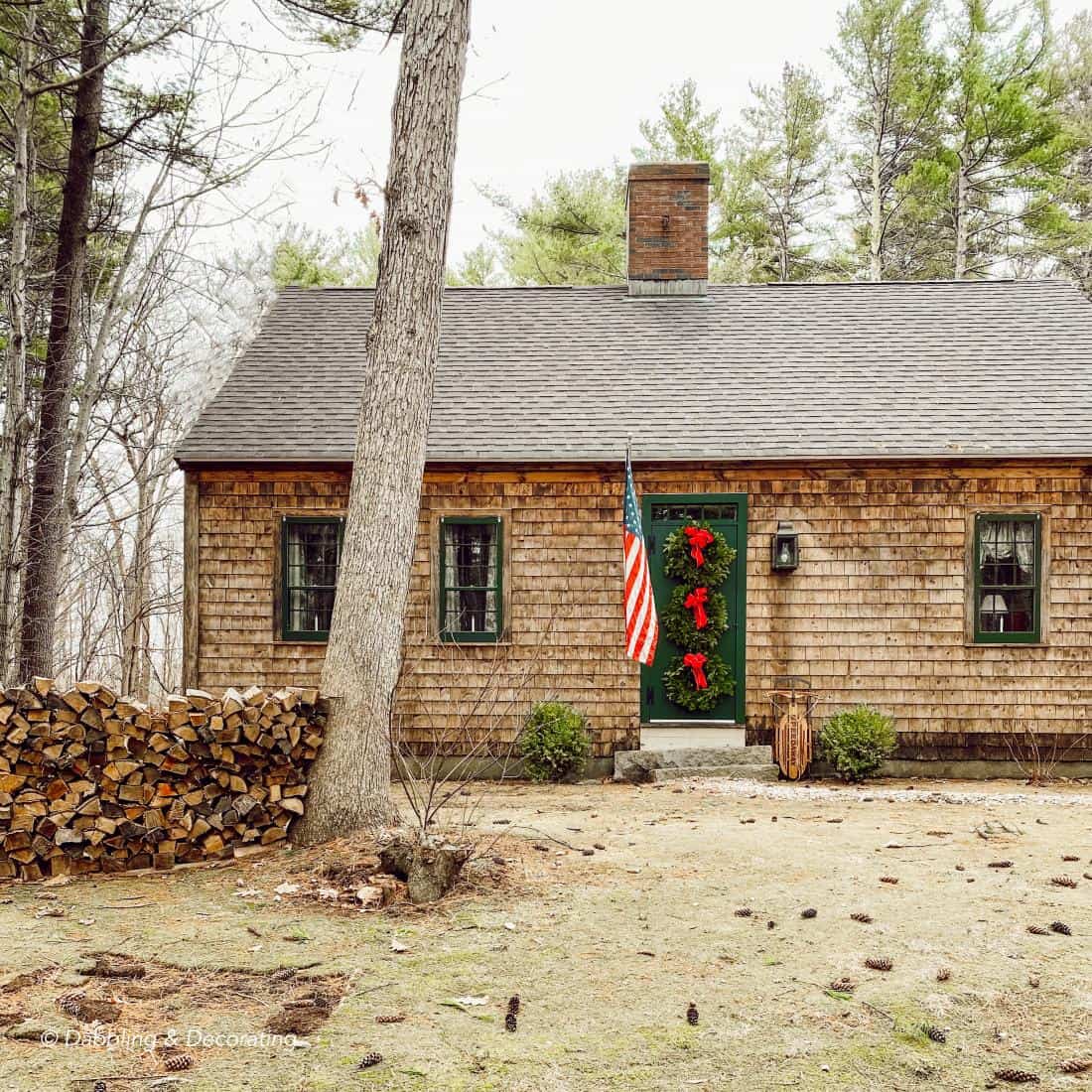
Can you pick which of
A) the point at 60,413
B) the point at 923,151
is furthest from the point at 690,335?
the point at 923,151

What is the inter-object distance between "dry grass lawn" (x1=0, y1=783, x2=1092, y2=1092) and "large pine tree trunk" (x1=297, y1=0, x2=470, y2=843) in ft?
1.73

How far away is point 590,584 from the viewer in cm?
962

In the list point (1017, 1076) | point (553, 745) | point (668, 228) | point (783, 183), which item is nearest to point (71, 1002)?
point (1017, 1076)

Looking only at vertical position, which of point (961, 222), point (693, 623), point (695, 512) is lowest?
point (693, 623)

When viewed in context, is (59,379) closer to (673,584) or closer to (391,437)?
(391,437)

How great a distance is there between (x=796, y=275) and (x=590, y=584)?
1579 centimetres

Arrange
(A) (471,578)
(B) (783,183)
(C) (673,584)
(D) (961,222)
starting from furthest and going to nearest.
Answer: (B) (783,183)
(D) (961,222)
(A) (471,578)
(C) (673,584)

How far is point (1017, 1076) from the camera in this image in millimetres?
2990

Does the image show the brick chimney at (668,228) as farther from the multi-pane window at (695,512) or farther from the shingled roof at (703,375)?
the multi-pane window at (695,512)

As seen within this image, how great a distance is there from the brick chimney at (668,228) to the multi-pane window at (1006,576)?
4.93m

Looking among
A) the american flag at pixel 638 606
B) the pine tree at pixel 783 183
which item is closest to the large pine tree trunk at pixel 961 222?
the pine tree at pixel 783 183

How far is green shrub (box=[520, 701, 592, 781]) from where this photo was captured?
9.17 meters

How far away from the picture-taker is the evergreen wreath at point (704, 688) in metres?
9.52

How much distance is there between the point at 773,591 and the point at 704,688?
1203 millimetres
